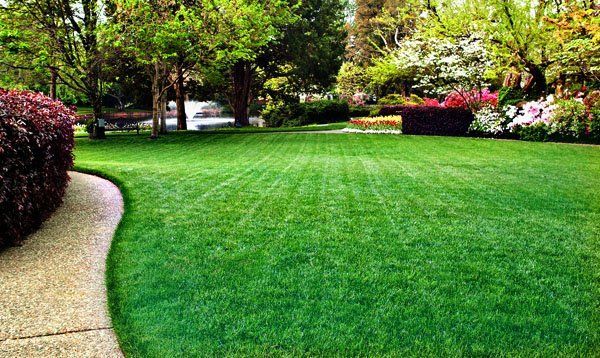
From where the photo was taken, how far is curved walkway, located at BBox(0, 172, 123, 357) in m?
2.82

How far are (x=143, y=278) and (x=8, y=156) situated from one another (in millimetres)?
1915

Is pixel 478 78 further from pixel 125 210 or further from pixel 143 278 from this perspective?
pixel 143 278

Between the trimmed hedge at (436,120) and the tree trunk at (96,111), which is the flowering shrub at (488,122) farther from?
the tree trunk at (96,111)

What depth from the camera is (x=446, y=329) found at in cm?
300

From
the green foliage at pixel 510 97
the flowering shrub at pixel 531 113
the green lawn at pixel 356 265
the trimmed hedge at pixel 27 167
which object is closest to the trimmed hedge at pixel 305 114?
the green foliage at pixel 510 97

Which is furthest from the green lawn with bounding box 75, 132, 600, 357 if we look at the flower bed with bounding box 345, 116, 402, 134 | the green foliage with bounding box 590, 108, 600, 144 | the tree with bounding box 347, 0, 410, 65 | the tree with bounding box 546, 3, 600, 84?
the tree with bounding box 347, 0, 410, 65

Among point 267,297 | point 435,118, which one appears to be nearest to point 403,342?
point 267,297

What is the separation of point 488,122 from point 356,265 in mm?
15196

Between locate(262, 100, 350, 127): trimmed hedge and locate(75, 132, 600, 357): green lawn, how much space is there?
74.2 ft

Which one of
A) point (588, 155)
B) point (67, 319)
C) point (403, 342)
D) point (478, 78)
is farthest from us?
point (478, 78)

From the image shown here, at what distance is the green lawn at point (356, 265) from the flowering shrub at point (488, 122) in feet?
Result: 29.8

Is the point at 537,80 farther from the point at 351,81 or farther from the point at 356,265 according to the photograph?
the point at 351,81

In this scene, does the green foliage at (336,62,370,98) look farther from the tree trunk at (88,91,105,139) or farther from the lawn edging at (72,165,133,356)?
the lawn edging at (72,165,133,356)

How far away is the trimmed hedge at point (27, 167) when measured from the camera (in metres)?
4.38
